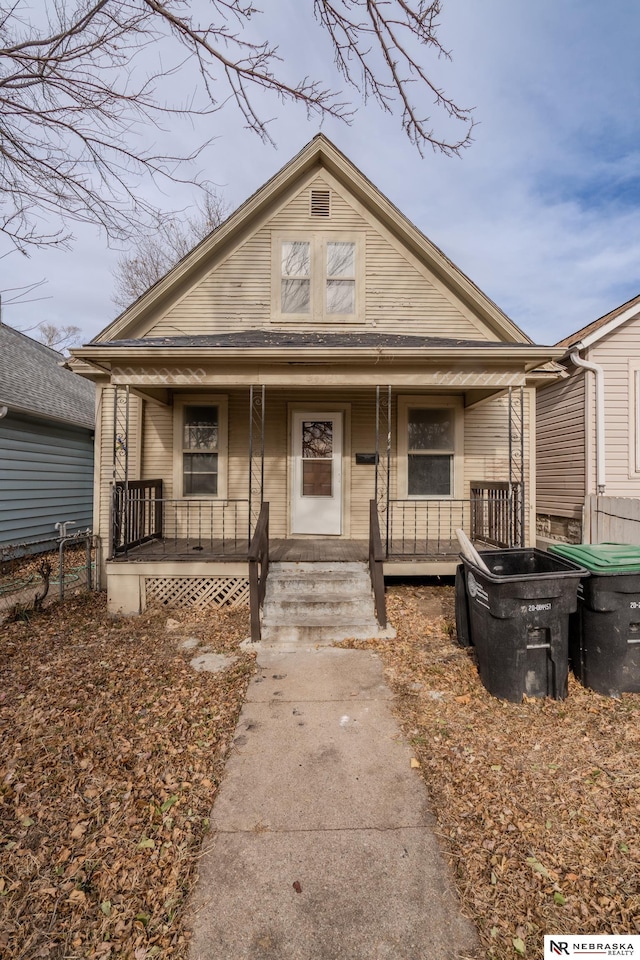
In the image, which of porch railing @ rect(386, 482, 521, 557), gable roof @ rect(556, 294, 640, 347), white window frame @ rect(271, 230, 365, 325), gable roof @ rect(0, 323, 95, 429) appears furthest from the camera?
gable roof @ rect(0, 323, 95, 429)

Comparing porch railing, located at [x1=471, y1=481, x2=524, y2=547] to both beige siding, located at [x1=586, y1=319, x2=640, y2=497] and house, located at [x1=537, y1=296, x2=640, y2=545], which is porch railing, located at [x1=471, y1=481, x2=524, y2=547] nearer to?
house, located at [x1=537, y1=296, x2=640, y2=545]

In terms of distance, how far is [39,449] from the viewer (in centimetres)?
1112

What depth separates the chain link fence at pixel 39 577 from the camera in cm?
649

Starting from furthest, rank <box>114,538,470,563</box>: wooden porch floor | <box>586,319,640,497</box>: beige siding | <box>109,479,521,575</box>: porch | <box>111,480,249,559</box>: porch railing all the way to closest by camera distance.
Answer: <box>586,319,640,497</box>: beige siding, <box>111,480,249,559</box>: porch railing, <box>109,479,521,575</box>: porch, <box>114,538,470,563</box>: wooden porch floor

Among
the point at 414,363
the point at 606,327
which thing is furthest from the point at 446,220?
the point at 414,363

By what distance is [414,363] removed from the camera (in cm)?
638

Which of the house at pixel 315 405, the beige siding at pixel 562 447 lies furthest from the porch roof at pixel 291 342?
the beige siding at pixel 562 447

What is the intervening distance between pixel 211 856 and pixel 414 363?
230 inches

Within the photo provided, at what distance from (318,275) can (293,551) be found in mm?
5094

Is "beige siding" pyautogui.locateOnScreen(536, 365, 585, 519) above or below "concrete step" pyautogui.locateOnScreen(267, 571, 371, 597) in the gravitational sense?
above

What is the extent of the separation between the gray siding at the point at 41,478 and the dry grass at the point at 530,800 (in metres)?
9.72

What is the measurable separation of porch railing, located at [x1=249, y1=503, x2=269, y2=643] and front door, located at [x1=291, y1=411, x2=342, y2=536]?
2.16 m

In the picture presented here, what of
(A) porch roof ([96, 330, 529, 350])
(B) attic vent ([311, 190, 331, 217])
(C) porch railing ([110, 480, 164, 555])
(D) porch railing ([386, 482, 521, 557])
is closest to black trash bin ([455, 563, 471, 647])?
(D) porch railing ([386, 482, 521, 557])

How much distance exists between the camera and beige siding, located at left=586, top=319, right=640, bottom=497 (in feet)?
28.0
